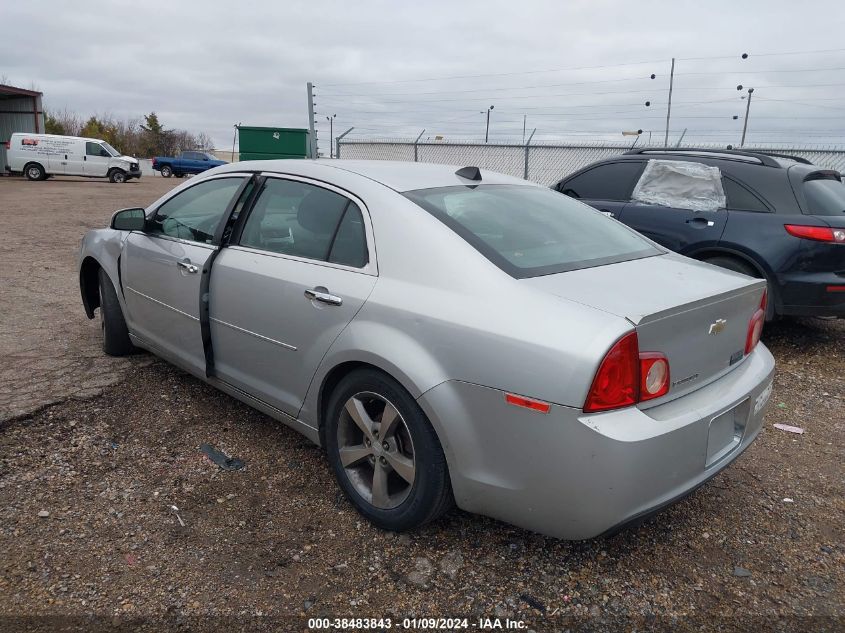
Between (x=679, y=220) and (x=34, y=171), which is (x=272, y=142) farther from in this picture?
(x=34, y=171)

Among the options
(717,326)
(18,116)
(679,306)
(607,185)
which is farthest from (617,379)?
(18,116)

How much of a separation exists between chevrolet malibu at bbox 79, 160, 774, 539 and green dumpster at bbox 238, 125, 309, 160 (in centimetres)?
1535

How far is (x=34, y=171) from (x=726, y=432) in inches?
1245

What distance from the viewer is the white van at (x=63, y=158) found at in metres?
27.3

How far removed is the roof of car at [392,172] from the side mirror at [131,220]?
82 cm

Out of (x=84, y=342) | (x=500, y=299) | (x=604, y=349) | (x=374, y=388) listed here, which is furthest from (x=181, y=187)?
(x=604, y=349)

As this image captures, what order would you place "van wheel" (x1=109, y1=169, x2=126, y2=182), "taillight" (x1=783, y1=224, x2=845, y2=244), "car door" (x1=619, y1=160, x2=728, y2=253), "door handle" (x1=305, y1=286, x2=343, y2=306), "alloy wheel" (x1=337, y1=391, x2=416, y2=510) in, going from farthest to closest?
"van wheel" (x1=109, y1=169, x2=126, y2=182) → "car door" (x1=619, y1=160, x2=728, y2=253) → "taillight" (x1=783, y1=224, x2=845, y2=244) → "door handle" (x1=305, y1=286, x2=343, y2=306) → "alloy wheel" (x1=337, y1=391, x2=416, y2=510)

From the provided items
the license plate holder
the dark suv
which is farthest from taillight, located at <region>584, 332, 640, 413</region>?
the dark suv

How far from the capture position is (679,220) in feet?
18.6

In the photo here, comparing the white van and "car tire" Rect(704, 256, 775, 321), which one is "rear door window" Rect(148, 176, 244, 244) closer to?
"car tire" Rect(704, 256, 775, 321)

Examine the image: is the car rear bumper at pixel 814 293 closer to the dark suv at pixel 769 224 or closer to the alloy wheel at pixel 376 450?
the dark suv at pixel 769 224

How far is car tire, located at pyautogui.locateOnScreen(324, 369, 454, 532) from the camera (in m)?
2.44

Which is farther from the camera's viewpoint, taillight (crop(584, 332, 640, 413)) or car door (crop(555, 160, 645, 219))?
car door (crop(555, 160, 645, 219))

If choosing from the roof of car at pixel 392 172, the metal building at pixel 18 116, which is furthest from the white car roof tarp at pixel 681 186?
the metal building at pixel 18 116
